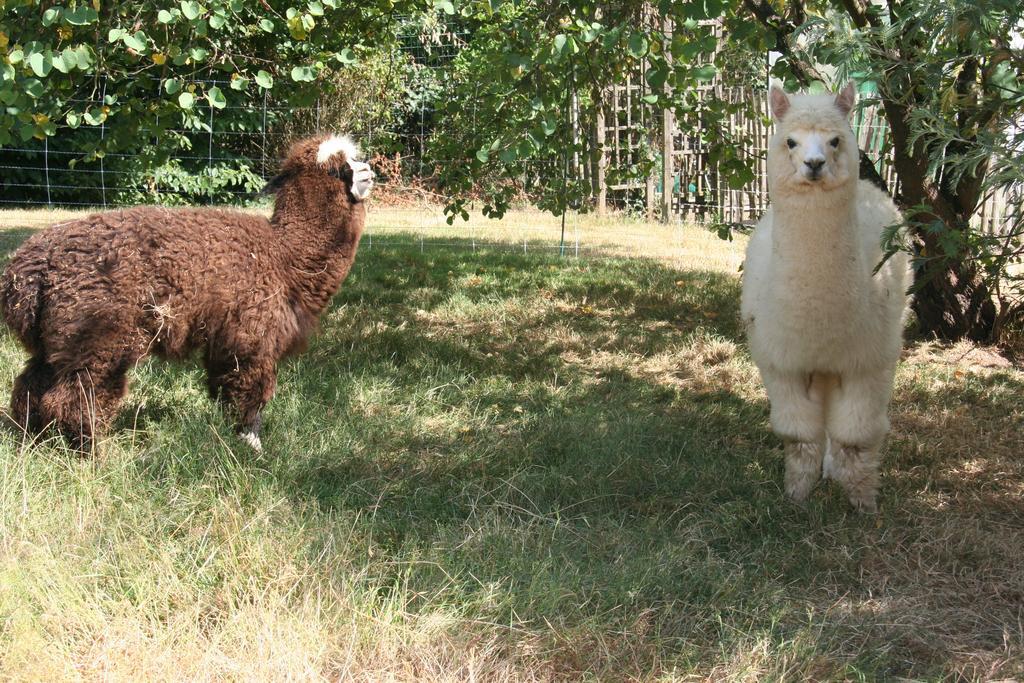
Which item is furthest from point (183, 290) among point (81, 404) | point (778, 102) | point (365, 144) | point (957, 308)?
point (365, 144)

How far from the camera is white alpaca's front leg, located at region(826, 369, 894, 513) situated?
4.20 meters

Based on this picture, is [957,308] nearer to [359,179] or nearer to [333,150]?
[359,179]

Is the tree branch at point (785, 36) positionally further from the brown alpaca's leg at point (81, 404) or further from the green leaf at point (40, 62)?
the brown alpaca's leg at point (81, 404)

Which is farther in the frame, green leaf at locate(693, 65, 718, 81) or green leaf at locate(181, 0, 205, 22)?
green leaf at locate(693, 65, 718, 81)

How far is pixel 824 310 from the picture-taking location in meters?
4.00

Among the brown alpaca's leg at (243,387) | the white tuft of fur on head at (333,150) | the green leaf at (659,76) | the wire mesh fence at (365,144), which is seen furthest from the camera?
the wire mesh fence at (365,144)

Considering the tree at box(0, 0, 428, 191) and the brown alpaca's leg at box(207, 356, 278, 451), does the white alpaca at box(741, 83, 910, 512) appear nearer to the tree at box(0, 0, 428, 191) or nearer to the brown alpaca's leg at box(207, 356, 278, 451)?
the tree at box(0, 0, 428, 191)

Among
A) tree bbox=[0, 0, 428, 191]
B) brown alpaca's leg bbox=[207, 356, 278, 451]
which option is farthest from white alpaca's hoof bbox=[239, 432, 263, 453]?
tree bbox=[0, 0, 428, 191]

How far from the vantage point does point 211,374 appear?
4699 mm

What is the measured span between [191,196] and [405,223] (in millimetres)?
3890

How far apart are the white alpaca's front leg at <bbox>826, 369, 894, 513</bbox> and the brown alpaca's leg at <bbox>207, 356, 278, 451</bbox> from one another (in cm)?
263

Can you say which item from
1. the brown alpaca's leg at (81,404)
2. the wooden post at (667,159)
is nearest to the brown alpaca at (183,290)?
the brown alpaca's leg at (81,404)

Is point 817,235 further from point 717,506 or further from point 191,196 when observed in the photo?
point 191,196

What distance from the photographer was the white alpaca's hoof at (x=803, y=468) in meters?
4.34
